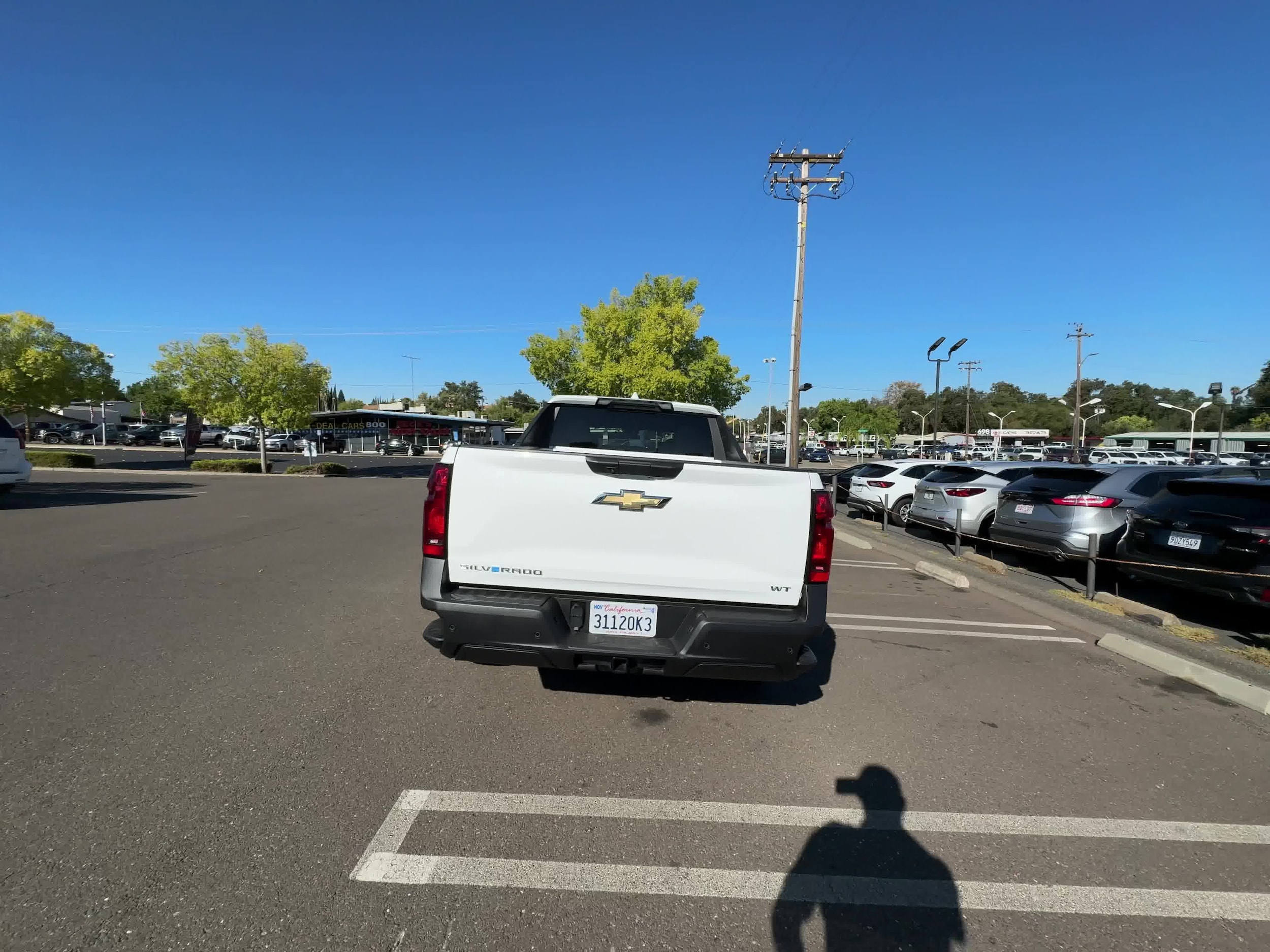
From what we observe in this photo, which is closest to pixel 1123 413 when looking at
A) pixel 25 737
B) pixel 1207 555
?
pixel 1207 555

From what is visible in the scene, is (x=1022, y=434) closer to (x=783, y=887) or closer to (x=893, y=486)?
(x=893, y=486)

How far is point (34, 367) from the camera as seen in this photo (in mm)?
31328

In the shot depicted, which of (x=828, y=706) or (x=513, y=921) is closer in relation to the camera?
(x=513, y=921)

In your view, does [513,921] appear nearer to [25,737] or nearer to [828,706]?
[828,706]

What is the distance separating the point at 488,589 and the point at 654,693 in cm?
157

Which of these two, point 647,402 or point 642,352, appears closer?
point 647,402

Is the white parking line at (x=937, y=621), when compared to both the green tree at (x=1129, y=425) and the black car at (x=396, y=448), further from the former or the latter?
the green tree at (x=1129, y=425)

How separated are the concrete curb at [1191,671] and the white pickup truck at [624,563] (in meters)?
3.35

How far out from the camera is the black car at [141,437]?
55.4 m

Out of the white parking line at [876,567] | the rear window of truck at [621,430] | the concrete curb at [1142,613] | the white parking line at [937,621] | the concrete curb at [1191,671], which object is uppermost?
the rear window of truck at [621,430]

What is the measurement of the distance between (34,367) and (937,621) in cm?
4003

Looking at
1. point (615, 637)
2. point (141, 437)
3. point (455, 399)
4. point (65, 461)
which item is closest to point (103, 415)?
point (141, 437)

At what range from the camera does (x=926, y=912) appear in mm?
2477

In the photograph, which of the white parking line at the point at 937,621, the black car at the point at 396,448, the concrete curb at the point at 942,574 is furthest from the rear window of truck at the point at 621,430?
the black car at the point at 396,448
